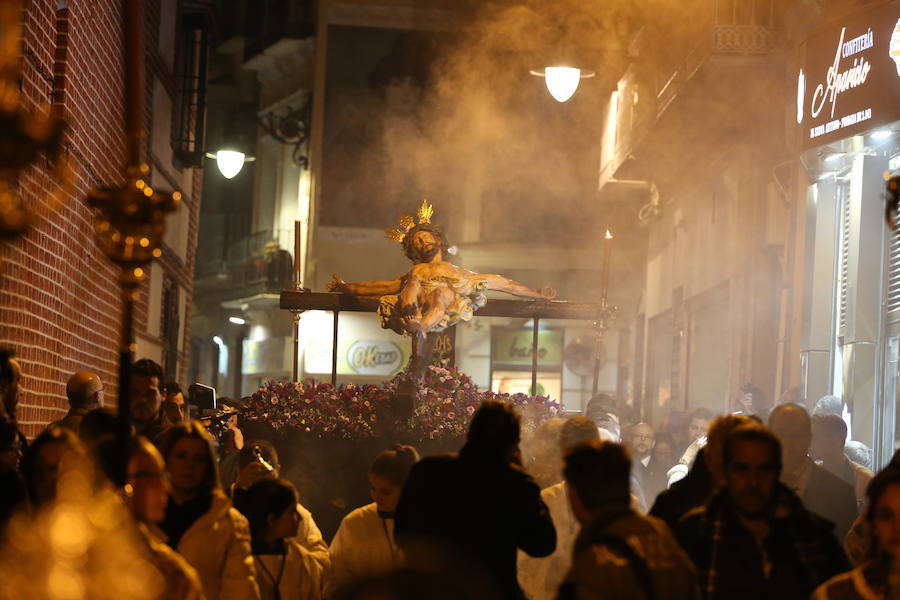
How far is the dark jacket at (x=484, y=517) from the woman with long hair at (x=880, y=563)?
1.11 metres

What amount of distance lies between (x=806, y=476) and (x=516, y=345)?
2769 cm

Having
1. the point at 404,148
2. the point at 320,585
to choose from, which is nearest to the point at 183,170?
the point at 320,585

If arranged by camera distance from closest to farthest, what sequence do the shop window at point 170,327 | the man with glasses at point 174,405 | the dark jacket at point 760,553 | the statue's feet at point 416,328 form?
the dark jacket at point 760,553
the man with glasses at point 174,405
the statue's feet at point 416,328
the shop window at point 170,327

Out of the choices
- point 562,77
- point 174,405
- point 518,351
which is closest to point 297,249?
point 174,405

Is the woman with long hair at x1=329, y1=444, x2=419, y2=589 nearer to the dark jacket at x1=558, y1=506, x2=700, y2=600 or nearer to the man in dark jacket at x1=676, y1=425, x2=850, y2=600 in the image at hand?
the man in dark jacket at x1=676, y1=425, x2=850, y2=600

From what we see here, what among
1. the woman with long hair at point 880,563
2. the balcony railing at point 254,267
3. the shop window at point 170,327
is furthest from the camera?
the balcony railing at point 254,267

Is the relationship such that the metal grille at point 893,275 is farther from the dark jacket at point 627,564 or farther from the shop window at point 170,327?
the shop window at point 170,327

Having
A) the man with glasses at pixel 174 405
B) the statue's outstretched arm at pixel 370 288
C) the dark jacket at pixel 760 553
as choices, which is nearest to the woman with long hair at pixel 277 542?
the dark jacket at pixel 760 553

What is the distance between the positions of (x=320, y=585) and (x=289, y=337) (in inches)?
1299

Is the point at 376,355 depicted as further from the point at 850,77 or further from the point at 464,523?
the point at 464,523

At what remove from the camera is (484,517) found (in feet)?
18.1

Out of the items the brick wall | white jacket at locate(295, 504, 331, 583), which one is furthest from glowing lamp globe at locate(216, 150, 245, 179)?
white jacket at locate(295, 504, 331, 583)

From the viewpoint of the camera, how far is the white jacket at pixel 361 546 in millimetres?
6965

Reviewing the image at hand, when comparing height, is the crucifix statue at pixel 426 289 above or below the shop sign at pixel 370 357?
above
